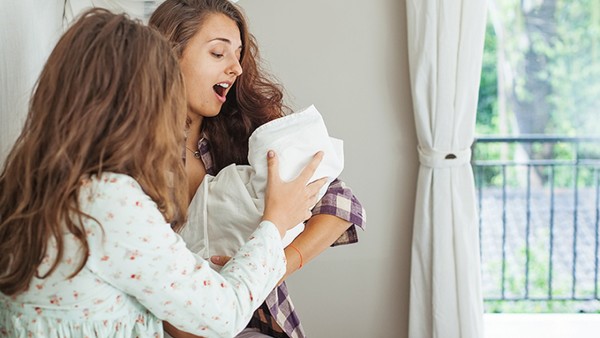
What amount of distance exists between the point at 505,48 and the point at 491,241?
1070 millimetres

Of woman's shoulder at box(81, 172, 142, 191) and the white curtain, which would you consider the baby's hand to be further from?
the white curtain

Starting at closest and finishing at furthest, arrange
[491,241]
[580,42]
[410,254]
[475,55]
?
[475,55]
[410,254]
[580,42]
[491,241]

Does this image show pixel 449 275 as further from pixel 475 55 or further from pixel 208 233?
pixel 208 233

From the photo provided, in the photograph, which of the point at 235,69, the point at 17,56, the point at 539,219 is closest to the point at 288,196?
the point at 235,69

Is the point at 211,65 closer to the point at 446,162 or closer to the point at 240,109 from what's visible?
the point at 240,109

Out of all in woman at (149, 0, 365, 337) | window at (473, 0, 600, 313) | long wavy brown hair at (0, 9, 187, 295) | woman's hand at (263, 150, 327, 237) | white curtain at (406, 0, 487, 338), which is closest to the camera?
long wavy brown hair at (0, 9, 187, 295)

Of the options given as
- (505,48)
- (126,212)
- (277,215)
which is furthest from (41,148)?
(505,48)

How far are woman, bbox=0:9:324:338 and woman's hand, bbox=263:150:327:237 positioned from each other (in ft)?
0.81

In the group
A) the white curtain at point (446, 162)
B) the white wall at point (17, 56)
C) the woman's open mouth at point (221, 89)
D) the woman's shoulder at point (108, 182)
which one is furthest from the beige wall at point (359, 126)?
the woman's shoulder at point (108, 182)

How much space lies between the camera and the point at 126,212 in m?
Answer: 1.17

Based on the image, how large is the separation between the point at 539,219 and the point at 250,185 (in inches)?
139

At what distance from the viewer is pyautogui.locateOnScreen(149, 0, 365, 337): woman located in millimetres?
1792

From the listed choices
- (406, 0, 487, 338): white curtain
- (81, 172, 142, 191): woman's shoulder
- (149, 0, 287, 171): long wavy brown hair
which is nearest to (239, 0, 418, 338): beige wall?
(406, 0, 487, 338): white curtain

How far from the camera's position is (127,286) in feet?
3.95
